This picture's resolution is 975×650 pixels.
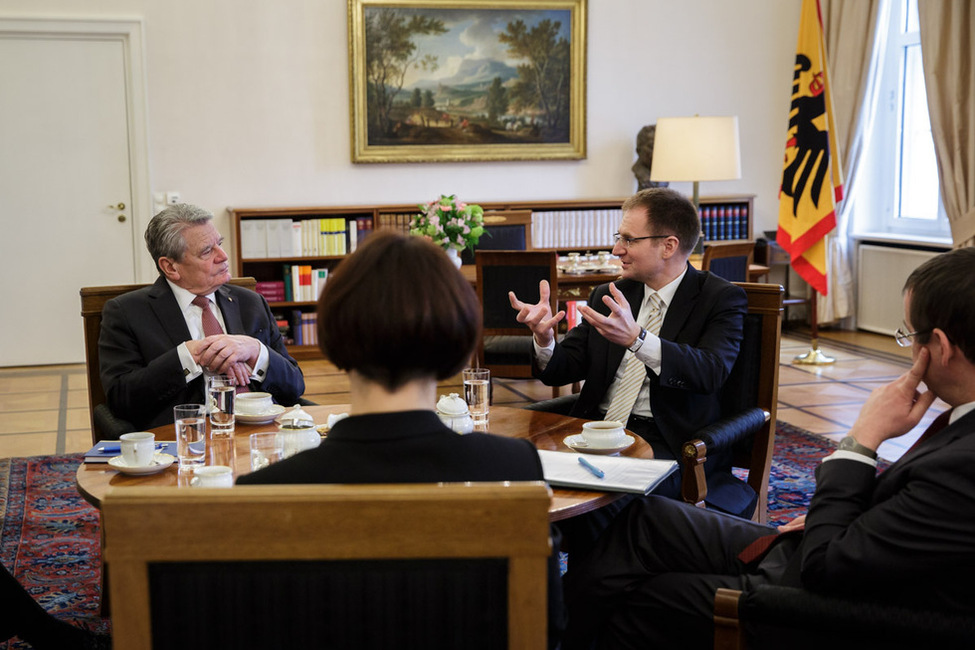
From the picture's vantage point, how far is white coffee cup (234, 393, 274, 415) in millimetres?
2684

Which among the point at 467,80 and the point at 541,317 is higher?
the point at 467,80

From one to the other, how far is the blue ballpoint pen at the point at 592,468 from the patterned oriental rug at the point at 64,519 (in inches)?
62.5

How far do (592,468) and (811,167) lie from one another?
547 centimetres

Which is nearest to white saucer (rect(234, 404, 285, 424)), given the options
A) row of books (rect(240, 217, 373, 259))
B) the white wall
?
row of books (rect(240, 217, 373, 259))

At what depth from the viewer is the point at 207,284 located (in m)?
3.16

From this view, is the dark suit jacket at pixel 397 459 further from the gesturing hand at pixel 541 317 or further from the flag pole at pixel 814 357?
the flag pole at pixel 814 357

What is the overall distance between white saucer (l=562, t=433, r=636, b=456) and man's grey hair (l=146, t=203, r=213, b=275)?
1418 mm

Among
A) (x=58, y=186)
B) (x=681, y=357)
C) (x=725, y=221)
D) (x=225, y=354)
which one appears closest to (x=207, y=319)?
(x=225, y=354)

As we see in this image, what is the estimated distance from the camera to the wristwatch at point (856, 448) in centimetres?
180

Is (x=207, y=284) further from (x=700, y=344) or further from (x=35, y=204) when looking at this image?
(x=35, y=204)

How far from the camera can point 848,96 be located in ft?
25.8

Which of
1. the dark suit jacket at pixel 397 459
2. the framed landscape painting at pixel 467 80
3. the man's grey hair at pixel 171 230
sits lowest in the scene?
the dark suit jacket at pixel 397 459

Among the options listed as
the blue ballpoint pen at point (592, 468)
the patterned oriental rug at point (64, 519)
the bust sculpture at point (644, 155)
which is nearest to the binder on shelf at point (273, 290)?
the patterned oriental rug at point (64, 519)

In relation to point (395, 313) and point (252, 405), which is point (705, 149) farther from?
point (395, 313)
